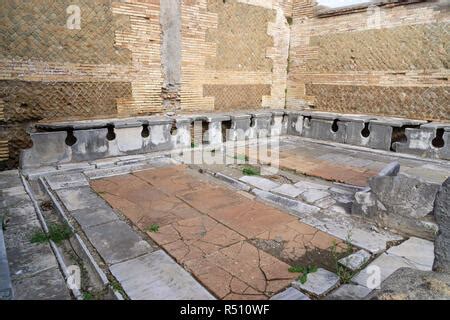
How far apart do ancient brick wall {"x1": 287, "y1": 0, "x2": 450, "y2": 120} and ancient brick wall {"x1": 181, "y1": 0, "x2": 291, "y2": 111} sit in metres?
0.61

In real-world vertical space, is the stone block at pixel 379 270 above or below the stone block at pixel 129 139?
below

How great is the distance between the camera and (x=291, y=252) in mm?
3074

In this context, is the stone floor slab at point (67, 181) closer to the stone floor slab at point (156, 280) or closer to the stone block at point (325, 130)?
the stone floor slab at point (156, 280)

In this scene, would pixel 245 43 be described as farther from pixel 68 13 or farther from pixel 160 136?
pixel 68 13

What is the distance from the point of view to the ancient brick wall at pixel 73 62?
5.50 metres

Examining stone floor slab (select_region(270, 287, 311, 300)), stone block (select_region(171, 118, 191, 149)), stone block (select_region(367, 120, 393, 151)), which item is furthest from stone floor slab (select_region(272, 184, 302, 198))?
stone block (select_region(367, 120, 393, 151))

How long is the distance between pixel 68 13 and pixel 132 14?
4.46 ft

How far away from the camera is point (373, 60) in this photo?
8.31 meters

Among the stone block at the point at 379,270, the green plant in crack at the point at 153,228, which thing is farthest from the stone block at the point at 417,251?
the green plant in crack at the point at 153,228

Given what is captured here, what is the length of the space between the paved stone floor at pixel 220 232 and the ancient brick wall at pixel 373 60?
18.8 ft

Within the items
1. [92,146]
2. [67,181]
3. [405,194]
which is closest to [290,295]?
[405,194]

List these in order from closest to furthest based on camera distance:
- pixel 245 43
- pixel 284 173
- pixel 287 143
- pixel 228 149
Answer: pixel 284 173
pixel 228 149
pixel 287 143
pixel 245 43
